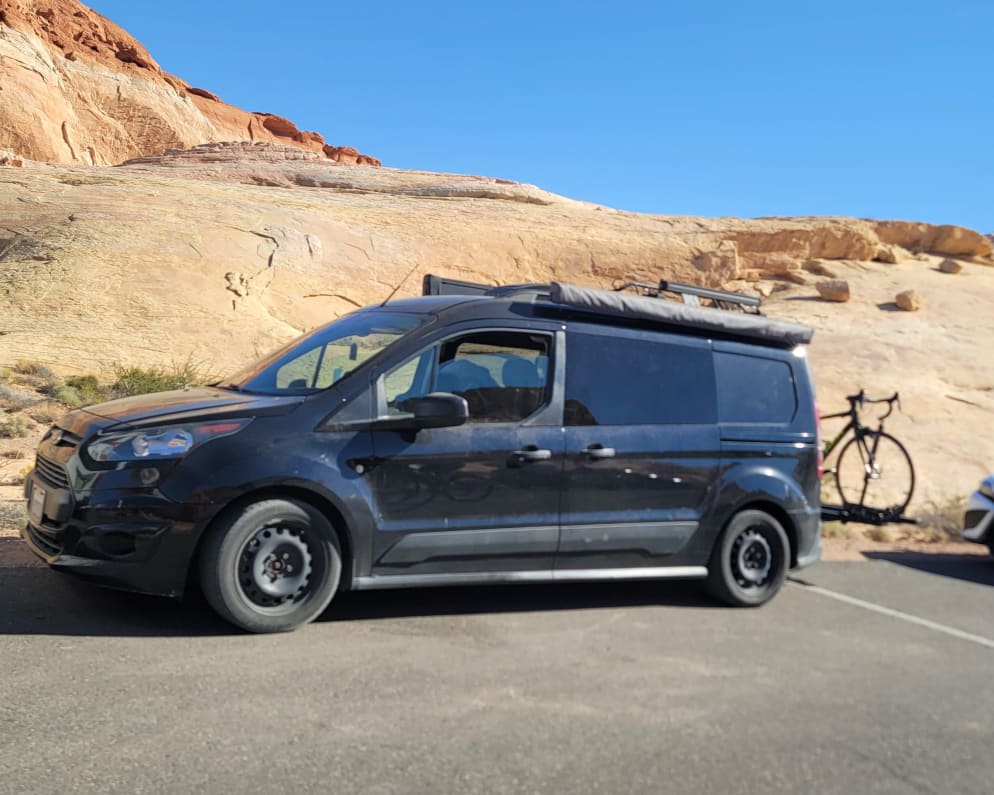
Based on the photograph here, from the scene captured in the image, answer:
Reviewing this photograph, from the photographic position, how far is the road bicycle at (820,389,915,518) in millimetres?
9812

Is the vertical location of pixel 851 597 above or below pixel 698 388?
below

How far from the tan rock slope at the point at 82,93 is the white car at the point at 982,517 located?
160ft

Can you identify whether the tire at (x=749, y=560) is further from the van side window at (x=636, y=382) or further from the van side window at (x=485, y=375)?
the van side window at (x=485, y=375)

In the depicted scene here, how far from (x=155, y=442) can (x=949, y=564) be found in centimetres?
738

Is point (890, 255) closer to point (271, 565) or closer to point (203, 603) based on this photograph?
point (203, 603)

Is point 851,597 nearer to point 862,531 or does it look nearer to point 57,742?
point 862,531

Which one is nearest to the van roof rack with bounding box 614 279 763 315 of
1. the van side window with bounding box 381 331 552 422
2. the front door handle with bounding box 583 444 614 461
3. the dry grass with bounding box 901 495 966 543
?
the van side window with bounding box 381 331 552 422

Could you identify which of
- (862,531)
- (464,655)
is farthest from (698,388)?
(862,531)

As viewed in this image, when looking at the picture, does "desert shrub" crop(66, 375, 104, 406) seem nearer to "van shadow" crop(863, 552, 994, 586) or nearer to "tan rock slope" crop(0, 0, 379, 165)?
"van shadow" crop(863, 552, 994, 586)

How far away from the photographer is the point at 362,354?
5680 mm

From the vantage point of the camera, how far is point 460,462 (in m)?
5.41

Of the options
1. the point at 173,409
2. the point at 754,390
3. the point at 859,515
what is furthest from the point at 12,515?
the point at 859,515

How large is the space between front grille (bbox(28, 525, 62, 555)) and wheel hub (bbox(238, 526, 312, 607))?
0.96 metres

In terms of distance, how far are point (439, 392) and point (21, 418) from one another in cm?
814
